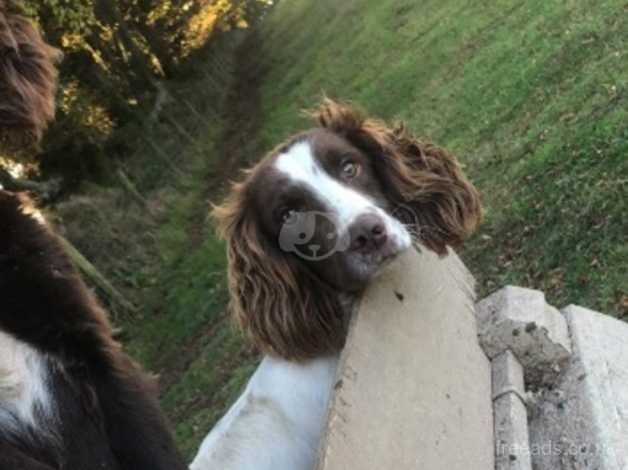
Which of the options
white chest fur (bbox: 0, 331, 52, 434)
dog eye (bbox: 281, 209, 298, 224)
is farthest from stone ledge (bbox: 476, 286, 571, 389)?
white chest fur (bbox: 0, 331, 52, 434)

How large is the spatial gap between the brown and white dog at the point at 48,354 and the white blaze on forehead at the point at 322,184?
2.90 ft

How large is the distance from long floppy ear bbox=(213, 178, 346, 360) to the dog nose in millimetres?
331

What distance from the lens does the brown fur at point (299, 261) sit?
3.37 m

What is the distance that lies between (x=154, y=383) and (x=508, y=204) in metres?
4.42

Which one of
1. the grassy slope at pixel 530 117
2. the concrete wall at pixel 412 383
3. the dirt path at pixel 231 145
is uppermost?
the concrete wall at pixel 412 383

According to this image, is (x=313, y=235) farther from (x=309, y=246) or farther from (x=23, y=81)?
(x=23, y=81)

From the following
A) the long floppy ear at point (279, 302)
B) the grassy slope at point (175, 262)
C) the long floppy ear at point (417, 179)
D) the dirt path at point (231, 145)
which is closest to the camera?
the long floppy ear at point (279, 302)

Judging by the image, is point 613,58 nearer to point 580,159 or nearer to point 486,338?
point 580,159

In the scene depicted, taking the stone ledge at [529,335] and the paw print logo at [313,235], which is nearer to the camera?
the paw print logo at [313,235]

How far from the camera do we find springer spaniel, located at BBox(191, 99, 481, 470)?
3203mm

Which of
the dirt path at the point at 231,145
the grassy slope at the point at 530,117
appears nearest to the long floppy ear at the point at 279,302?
the grassy slope at the point at 530,117

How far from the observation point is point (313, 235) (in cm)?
328

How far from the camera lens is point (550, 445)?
3.20 meters

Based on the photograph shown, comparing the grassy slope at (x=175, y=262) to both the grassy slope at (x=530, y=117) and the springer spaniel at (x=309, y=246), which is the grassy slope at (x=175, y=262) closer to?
the grassy slope at (x=530, y=117)
